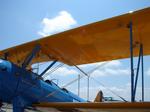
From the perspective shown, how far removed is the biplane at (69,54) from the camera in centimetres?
705

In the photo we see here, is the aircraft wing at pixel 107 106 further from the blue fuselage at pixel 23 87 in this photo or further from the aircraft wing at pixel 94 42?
the aircraft wing at pixel 94 42

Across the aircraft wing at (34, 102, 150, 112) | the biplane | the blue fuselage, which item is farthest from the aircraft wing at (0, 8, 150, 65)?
the aircraft wing at (34, 102, 150, 112)

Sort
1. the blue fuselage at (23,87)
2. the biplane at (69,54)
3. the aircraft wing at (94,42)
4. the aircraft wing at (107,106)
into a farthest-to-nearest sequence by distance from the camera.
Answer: the blue fuselage at (23,87), the aircraft wing at (94,42), the biplane at (69,54), the aircraft wing at (107,106)

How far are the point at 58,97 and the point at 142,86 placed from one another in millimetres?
2752

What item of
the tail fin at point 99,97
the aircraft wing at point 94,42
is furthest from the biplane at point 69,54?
the tail fin at point 99,97

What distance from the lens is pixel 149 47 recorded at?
883cm

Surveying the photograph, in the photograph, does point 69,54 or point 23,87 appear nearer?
point 23,87

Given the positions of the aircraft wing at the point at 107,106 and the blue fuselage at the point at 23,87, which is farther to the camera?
the blue fuselage at the point at 23,87

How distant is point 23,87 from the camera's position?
8164 mm

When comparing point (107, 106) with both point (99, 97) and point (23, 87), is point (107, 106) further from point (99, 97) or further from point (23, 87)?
point (99, 97)

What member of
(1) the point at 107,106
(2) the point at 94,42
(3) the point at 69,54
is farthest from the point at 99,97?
(1) the point at 107,106

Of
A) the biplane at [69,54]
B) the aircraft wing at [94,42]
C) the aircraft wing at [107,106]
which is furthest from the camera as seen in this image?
the aircraft wing at [94,42]

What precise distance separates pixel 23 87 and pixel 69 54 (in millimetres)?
2214

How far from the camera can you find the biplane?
7047mm
